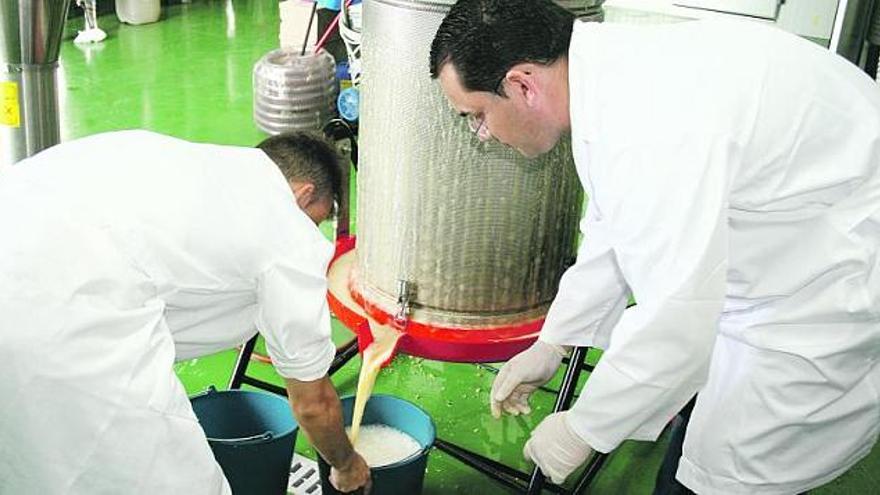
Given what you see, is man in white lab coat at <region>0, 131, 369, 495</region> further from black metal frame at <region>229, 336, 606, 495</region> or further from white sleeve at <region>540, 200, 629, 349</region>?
black metal frame at <region>229, 336, 606, 495</region>

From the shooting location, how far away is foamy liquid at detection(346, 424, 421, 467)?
6.43ft

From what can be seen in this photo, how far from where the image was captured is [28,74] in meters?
2.24

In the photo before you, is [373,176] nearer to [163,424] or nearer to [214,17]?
[163,424]

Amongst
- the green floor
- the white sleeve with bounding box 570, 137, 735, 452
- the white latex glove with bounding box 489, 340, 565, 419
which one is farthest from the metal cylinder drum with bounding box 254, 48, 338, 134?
the white sleeve with bounding box 570, 137, 735, 452

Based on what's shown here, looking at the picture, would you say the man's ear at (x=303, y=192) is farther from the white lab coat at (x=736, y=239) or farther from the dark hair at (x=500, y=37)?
the white lab coat at (x=736, y=239)

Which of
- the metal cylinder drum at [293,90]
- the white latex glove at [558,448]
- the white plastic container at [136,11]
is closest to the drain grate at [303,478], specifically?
the white latex glove at [558,448]

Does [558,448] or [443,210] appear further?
[443,210]

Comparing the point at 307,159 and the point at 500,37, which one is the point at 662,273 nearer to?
the point at 500,37

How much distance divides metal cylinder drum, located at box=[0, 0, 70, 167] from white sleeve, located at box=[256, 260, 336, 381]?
1.14 metres

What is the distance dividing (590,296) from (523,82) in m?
0.56

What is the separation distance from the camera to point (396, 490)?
6.03ft

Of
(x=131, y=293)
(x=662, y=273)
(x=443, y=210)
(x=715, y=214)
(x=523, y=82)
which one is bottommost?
(x=443, y=210)

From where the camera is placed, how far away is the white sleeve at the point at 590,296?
172cm

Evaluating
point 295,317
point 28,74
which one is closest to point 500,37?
point 295,317
